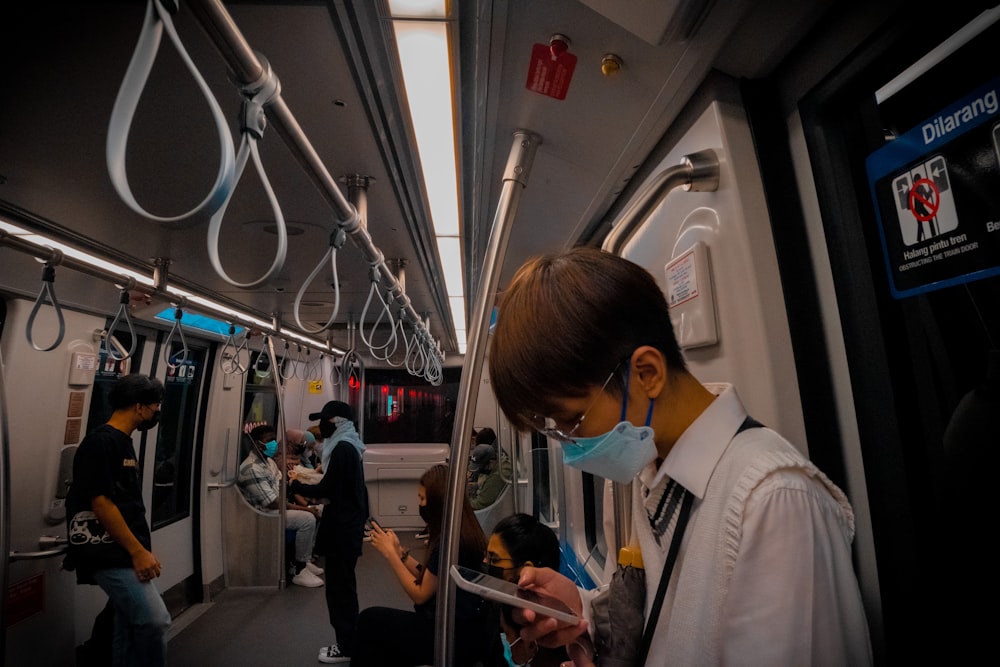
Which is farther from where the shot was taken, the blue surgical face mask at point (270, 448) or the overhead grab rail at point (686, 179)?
the blue surgical face mask at point (270, 448)

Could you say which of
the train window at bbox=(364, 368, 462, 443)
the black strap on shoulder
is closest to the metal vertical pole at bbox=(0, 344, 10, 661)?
the black strap on shoulder

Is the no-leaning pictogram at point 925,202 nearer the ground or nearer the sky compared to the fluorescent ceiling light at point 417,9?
nearer the ground

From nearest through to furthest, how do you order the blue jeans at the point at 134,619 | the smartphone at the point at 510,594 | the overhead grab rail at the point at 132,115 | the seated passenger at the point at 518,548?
the overhead grab rail at the point at 132,115
the smartphone at the point at 510,594
the seated passenger at the point at 518,548
the blue jeans at the point at 134,619

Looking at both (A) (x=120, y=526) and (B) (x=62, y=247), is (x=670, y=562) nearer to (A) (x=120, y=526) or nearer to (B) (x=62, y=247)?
(B) (x=62, y=247)

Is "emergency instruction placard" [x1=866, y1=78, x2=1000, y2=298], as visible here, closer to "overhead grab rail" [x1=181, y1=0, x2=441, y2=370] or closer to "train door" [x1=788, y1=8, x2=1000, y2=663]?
"train door" [x1=788, y1=8, x2=1000, y2=663]

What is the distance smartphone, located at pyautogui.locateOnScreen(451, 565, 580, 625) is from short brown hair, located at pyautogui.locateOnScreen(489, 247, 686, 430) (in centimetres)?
35

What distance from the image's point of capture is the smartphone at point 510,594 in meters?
0.81

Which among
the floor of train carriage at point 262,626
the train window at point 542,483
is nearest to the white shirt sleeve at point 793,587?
the train window at point 542,483

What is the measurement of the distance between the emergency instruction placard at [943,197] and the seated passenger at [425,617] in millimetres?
2092

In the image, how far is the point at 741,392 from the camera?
995 mm

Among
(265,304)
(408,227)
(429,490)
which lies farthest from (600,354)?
(265,304)

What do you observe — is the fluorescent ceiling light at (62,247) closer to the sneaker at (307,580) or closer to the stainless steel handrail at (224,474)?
the stainless steel handrail at (224,474)

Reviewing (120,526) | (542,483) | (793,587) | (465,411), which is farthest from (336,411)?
(793,587)

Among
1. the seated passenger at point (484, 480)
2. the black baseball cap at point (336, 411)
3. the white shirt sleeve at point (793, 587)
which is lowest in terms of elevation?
the seated passenger at point (484, 480)
